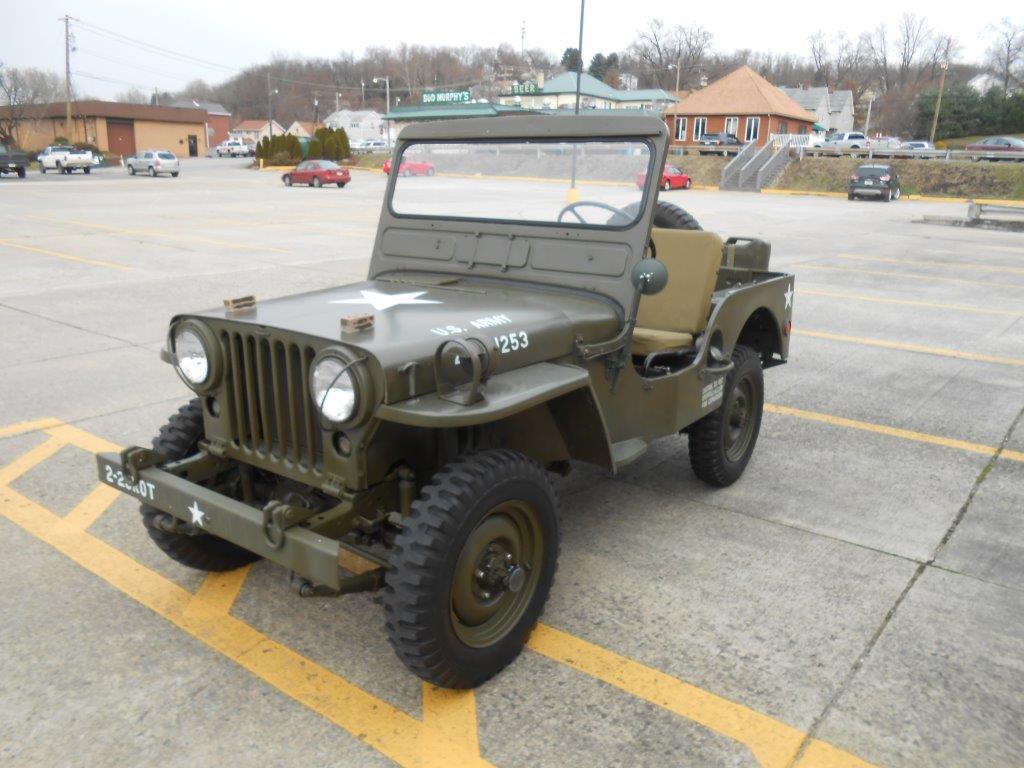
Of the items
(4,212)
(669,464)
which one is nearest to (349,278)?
(669,464)

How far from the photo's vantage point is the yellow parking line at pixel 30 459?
4.70 metres

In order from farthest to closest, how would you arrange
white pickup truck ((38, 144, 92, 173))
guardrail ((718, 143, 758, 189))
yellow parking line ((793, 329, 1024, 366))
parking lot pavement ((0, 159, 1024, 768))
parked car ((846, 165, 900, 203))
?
white pickup truck ((38, 144, 92, 173)), guardrail ((718, 143, 758, 189)), parked car ((846, 165, 900, 203)), yellow parking line ((793, 329, 1024, 366)), parking lot pavement ((0, 159, 1024, 768))

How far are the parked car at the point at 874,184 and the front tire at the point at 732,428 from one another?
102 ft

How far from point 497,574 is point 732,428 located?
2276 mm

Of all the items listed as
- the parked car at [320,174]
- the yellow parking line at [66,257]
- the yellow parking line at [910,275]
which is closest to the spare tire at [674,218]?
the yellow parking line at [910,275]

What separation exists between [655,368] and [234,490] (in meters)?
1.99

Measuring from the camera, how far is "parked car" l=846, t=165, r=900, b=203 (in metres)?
32.3

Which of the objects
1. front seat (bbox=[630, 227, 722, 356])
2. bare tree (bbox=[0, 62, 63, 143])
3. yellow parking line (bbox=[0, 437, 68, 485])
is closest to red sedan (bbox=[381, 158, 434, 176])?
front seat (bbox=[630, 227, 722, 356])

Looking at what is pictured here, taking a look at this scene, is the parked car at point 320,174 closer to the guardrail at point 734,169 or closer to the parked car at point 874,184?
the guardrail at point 734,169

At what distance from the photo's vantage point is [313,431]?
2793 millimetres

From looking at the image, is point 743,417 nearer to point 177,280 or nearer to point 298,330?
point 298,330

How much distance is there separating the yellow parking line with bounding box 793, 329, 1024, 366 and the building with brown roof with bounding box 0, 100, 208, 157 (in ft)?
218

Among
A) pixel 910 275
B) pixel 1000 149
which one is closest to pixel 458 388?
pixel 910 275

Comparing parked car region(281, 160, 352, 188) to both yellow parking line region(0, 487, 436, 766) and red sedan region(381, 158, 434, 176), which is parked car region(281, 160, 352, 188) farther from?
yellow parking line region(0, 487, 436, 766)
